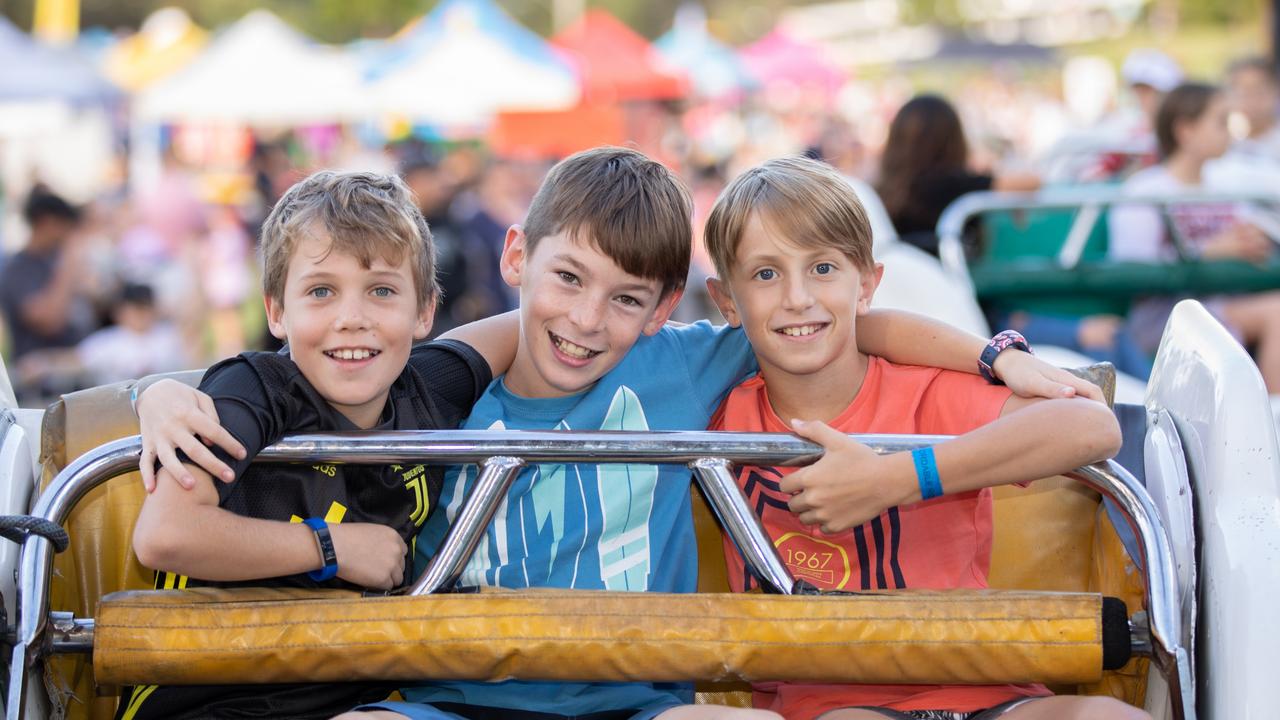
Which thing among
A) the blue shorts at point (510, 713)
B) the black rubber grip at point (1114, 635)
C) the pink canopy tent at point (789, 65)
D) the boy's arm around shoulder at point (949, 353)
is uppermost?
the pink canopy tent at point (789, 65)

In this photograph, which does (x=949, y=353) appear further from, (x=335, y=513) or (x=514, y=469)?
(x=335, y=513)

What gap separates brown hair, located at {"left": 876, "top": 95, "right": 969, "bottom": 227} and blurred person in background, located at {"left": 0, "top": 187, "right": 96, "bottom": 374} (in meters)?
5.17

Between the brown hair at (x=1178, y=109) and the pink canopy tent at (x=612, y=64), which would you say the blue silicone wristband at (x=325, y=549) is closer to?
the brown hair at (x=1178, y=109)

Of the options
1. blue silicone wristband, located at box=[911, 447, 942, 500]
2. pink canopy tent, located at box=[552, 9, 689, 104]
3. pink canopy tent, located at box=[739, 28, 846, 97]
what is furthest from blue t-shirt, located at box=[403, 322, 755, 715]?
pink canopy tent, located at box=[739, 28, 846, 97]

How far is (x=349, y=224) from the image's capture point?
227 centimetres

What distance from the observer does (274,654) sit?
6.37 ft

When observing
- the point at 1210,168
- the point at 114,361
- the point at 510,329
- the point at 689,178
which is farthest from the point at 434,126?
the point at 510,329

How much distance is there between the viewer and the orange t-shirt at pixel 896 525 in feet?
7.73

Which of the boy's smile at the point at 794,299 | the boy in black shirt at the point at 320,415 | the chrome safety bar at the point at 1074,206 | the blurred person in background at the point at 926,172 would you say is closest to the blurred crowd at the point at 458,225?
the blurred person in background at the point at 926,172

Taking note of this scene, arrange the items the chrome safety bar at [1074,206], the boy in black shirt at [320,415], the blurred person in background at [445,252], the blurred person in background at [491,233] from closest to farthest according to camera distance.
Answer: the boy in black shirt at [320,415] < the chrome safety bar at [1074,206] < the blurred person in background at [445,252] < the blurred person in background at [491,233]

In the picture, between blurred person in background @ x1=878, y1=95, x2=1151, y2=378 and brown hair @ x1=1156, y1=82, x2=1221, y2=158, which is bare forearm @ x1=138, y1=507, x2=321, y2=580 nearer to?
blurred person in background @ x1=878, y1=95, x2=1151, y2=378

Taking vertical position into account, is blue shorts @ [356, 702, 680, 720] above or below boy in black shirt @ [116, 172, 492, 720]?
below

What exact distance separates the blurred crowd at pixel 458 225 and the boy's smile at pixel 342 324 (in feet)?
1.54

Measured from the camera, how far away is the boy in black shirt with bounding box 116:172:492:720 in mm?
2020
